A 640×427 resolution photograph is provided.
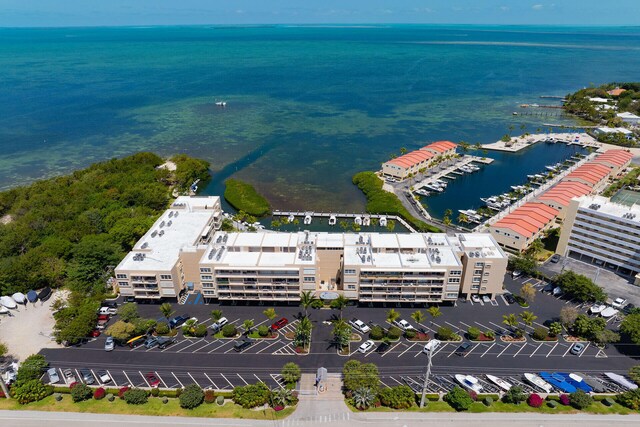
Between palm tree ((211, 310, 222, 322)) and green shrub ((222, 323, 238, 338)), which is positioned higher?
palm tree ((211, 310, 222, 322))

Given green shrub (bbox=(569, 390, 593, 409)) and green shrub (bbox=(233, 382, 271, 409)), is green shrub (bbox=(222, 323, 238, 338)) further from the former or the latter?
green shrub (bbox=(569, 390, 593, 409))

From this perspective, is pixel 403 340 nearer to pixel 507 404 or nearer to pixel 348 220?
pixel 507 404

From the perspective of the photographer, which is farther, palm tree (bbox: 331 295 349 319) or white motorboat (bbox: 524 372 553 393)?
palm tree (bbox: 331 295 349 319)

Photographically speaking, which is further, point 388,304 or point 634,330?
point 388,304

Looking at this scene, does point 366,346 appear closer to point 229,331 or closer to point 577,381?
point 229,331

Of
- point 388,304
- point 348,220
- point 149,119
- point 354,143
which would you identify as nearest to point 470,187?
point 348,220

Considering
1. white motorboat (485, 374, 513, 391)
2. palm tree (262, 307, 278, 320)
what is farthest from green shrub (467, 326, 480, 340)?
palm tree (262, 307, 278, 320)

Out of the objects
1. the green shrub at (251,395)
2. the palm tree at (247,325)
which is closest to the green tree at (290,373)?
the green shrub at (251,395)
